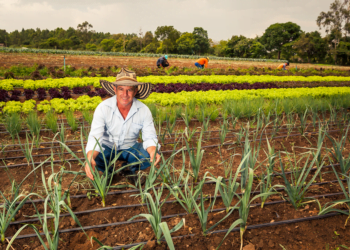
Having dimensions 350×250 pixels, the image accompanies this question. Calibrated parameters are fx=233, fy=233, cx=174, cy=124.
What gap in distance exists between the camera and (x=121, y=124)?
2.55 m

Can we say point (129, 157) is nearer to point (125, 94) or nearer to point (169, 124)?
point (125, 94)

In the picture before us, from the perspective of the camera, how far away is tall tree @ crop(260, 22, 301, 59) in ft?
182

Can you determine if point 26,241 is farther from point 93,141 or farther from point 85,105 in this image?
point 85,105

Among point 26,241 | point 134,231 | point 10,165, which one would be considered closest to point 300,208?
point 134,231

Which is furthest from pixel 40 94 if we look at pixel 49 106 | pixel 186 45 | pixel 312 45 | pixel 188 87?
pixel 186 45

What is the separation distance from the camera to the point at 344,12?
147ft

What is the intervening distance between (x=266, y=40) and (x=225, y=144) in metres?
62.5

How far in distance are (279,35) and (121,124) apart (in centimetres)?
6267

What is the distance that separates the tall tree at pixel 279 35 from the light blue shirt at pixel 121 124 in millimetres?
60571

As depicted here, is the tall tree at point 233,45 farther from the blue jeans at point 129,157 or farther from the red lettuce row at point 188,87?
the blue jeans at point 129,157

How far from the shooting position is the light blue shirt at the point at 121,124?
2.41 meters

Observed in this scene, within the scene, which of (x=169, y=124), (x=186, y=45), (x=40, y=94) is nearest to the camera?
(x=169, y=124)

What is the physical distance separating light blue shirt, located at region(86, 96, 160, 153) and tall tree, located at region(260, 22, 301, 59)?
199ft

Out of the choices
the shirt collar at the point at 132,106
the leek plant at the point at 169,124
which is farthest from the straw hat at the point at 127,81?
the leek plant at the point at 169,124
